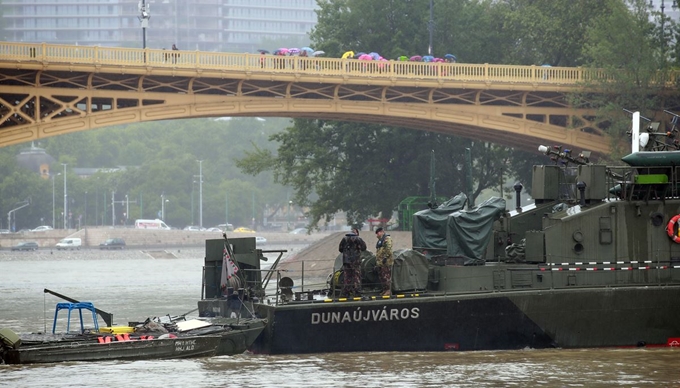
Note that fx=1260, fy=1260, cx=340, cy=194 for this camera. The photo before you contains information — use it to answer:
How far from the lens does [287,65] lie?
53406mm

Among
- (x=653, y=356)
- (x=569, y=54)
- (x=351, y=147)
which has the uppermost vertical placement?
(x=569, y=54)

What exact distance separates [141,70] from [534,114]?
19.8m

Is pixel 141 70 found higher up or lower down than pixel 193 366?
higher up

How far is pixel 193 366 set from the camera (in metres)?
23.8

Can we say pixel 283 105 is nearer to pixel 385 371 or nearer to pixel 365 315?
pixel 365 315

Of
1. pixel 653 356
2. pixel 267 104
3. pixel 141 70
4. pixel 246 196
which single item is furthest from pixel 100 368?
pixel 246 196

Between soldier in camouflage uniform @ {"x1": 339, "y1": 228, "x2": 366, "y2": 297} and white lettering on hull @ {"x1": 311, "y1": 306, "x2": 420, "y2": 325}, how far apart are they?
0.73 m

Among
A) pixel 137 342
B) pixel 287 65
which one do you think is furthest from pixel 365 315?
pixel 287 65

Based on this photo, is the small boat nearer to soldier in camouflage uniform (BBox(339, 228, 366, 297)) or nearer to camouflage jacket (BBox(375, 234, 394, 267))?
soldier in camouflage uniform (BBox(339, 228, 366, 297))

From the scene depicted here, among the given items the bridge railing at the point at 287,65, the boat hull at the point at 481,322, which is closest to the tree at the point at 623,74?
the bridge railing at the point at 287,65

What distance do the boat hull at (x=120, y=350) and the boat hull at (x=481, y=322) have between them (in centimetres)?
115

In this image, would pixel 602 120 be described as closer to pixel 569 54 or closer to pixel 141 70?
pixel 569 54

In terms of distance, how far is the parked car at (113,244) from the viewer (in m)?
102

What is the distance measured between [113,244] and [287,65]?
53258mm
